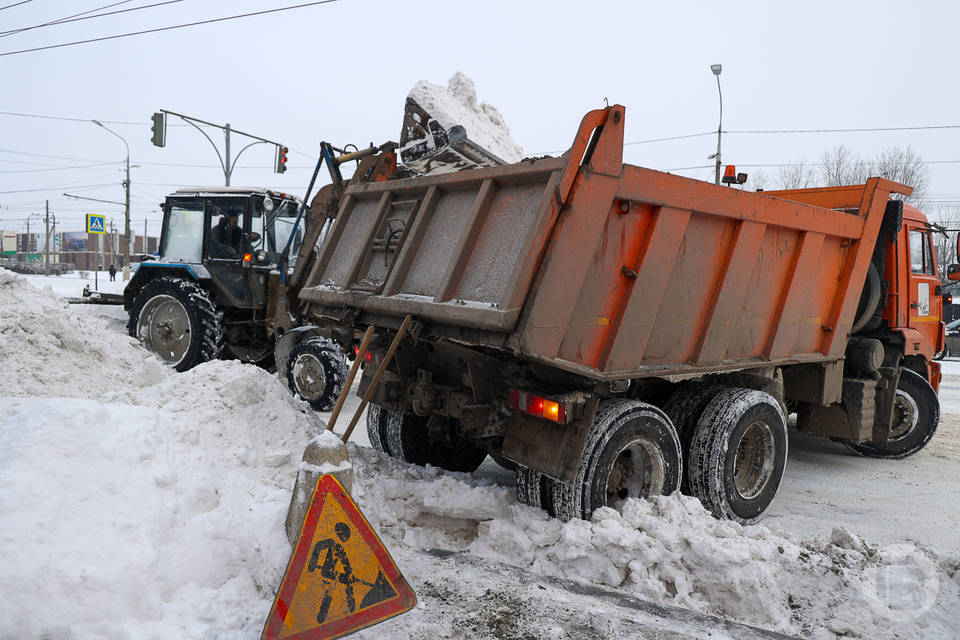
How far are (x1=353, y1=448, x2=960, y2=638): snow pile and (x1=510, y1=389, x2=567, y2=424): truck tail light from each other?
0.63m

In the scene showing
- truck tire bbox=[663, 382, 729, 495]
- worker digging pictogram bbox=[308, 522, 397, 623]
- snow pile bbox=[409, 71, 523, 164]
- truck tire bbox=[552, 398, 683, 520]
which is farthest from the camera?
snow pile bbox=[409, 71, 523, 164]

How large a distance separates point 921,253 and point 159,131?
54.3 ft

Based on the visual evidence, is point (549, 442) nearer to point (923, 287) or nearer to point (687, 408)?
point (687, 408)

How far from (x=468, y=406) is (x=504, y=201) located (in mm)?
1327

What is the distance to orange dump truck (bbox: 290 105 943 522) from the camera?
3.60m

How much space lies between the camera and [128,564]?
2.87m

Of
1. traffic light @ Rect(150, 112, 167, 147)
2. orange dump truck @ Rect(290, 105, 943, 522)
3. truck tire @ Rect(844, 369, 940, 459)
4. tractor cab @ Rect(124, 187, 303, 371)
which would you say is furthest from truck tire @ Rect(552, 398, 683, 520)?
traffic light @ Rect(150, 112, 167, 147)

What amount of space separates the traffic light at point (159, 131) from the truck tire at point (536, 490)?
15.8 m

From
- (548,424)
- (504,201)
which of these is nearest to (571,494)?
(548,424)

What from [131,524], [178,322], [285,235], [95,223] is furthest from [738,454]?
[95,223]

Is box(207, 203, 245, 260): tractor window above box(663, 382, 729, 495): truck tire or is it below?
above

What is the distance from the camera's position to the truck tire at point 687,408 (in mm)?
4730

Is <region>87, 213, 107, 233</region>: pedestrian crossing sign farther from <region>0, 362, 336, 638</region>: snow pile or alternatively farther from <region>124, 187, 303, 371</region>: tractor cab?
<region>0, 362, 336, 638</region>: snow pile

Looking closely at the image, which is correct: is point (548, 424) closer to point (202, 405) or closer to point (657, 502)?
point (657, 502)
